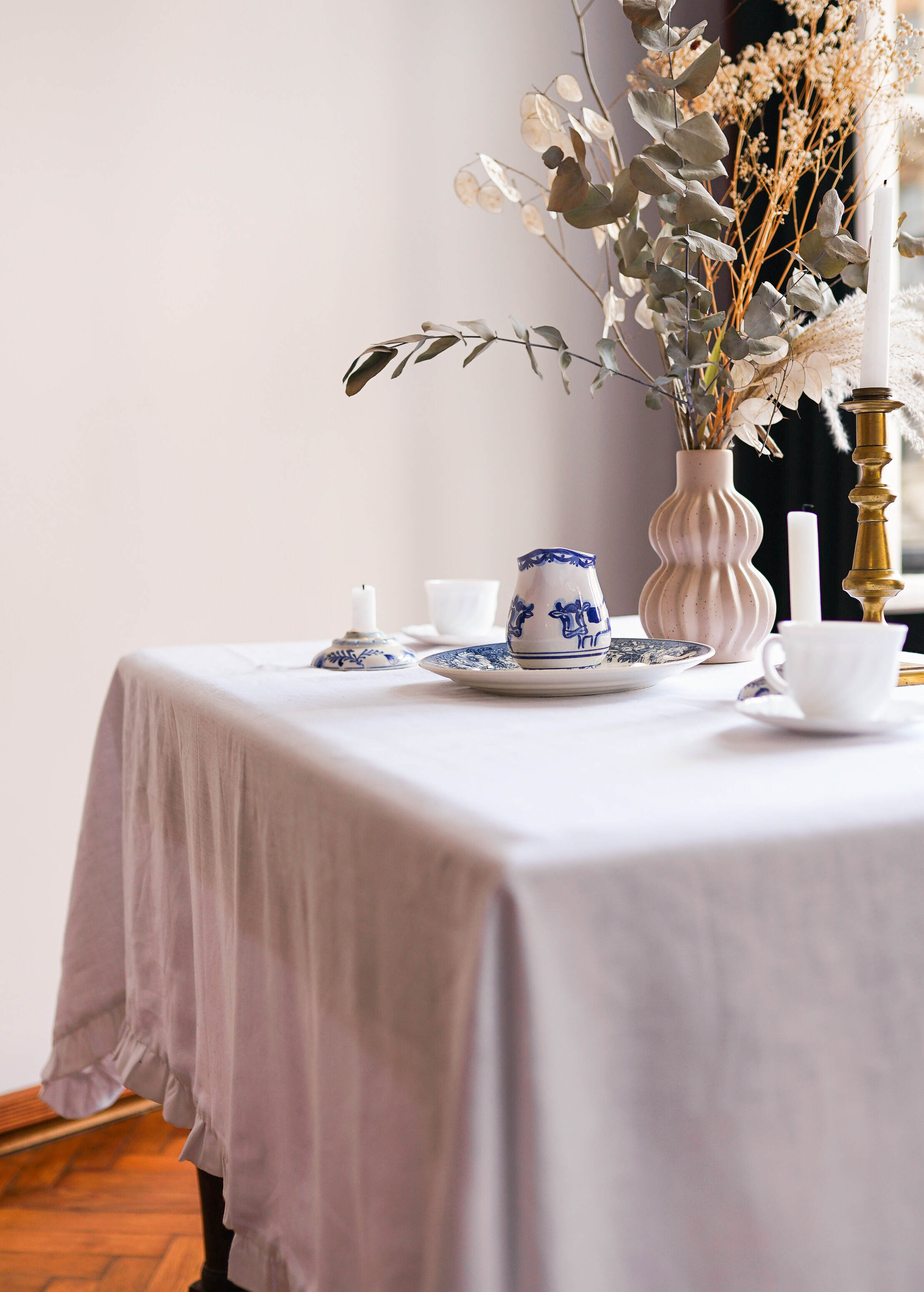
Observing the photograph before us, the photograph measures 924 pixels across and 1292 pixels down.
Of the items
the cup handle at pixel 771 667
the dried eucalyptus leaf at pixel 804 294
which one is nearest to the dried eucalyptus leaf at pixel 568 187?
the dried eucalyptus leaf at pixel 804 294

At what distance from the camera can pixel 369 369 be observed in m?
1.03

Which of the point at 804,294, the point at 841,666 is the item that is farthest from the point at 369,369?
the point at 841,666

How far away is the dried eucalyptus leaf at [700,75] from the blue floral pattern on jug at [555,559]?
0.37 metres

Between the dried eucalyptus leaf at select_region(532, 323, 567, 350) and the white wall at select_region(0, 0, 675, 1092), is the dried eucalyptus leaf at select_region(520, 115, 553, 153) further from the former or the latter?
the white wall at select_region(0, 0, 675, 1092)

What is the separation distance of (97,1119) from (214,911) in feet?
4.20

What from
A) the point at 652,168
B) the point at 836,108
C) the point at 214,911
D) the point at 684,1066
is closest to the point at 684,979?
the point at 684,1066

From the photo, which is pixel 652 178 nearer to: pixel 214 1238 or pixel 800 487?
pixel 214 1238

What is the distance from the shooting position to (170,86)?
188 cm

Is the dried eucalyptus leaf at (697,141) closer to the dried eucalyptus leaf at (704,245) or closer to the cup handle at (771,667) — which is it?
the dried eucalyptus leaf at (704,245)

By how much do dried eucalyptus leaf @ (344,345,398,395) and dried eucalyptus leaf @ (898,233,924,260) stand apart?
1.57 feet

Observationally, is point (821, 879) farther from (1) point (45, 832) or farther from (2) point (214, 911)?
(1) point (45, 832)

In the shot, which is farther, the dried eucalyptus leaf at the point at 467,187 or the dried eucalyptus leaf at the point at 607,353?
the dried eucalyptus leaf at the point at 467,187

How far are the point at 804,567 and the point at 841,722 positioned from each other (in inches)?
14.5

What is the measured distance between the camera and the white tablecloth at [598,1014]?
455mm
